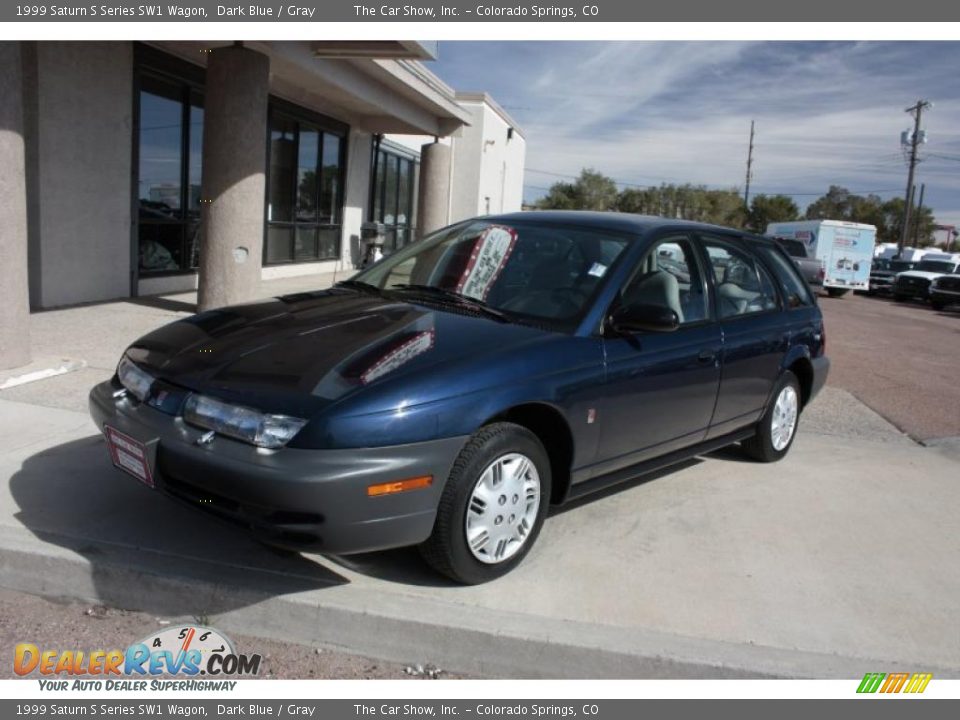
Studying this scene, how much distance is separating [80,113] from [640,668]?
29.1ft

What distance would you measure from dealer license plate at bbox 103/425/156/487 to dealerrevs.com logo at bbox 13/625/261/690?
0.63 metres

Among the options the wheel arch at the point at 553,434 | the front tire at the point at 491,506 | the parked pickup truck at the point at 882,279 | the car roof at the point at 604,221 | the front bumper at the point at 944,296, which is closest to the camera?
the front tire at the point at 491,506

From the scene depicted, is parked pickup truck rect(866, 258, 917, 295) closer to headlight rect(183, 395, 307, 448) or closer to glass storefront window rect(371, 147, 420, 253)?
glass storefront window rect(371, 147, 420, 253)

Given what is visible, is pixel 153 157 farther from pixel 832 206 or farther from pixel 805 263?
pixel 832 206

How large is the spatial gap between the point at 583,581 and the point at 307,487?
1410 mm

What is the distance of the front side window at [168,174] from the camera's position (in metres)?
10.4

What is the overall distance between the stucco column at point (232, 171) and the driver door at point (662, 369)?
617 centimetres

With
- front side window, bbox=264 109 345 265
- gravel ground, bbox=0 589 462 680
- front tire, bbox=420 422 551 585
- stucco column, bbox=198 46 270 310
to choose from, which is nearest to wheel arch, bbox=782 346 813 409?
front tire, bbox=420 422 551 585

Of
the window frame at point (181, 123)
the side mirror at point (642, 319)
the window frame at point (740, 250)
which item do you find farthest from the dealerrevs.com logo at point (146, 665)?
the window frame at point (181, 123)

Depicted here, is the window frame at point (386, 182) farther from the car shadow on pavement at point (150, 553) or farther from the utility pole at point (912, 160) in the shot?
the utility pole at point (912, 160)

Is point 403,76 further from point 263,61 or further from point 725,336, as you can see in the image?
point 725,336

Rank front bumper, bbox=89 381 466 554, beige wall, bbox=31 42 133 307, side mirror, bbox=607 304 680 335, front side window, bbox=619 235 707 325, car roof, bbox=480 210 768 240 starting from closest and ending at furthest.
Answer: front bumper, bbox=89 381 466 554
side mirror, bbox=607 304 680 335
front side window, bbox=619 235 707 325
car roof, bbox=480 210 768 240
beige wall, bbox=31 42 133 307

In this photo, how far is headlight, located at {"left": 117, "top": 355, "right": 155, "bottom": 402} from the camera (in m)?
3.43

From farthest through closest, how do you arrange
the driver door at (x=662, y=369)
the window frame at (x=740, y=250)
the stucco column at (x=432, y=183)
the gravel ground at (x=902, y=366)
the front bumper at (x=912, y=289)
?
the front bumper at (x=912, y=289) < the stucco column at (x=432, y=183) < the gravel ground at (x=902, y=366) < the window frame at (x=740, y=250) < the driver door at (x=662, y=369)
